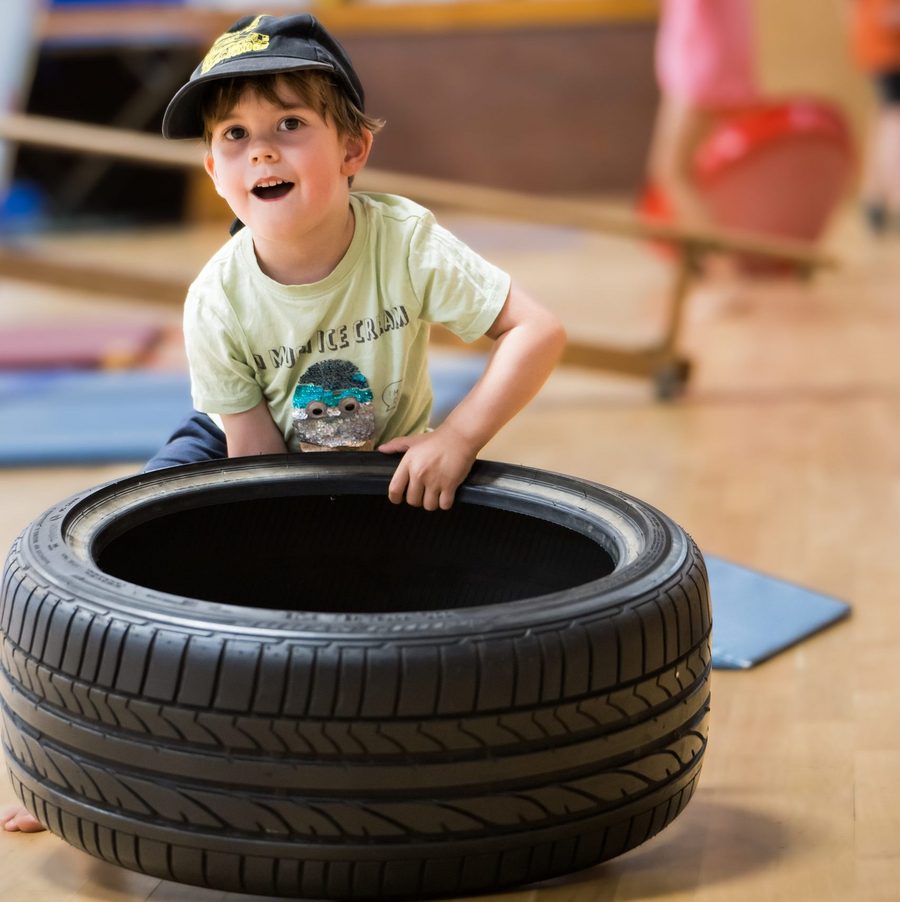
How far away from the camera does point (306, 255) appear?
5.68ft

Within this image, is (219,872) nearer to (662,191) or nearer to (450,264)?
(450,264)

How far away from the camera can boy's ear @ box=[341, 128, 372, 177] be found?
1.72 metres

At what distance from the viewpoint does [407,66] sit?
23.6 feet

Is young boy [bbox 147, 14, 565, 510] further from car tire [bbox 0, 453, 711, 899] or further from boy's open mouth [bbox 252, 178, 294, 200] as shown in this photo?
car tire [bbox 0, 453, 711, 899]

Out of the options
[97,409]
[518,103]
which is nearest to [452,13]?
[518,103]

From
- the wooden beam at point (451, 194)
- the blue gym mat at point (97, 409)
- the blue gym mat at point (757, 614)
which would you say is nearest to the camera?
the blue gym mat at point (757, 614)

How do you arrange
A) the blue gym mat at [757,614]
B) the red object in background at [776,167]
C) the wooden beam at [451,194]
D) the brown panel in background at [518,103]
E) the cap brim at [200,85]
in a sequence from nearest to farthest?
the cap brim at [200,85]
the blue gym mat at [757,614]
the wooden beam at [451,194]
the red object in background at [776,167]
the brown panel in background at [518,103]

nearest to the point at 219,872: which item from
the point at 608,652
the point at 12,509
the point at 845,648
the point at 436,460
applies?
the point at 608,652

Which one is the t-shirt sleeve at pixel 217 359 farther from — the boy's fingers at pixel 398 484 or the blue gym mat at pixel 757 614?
the blue gym mat at pixel 757 614

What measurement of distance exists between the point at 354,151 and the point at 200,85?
0.68 feet

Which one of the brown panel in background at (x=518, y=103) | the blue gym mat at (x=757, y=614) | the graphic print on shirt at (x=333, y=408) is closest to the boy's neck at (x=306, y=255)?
the graphic print on shirt at (x=333, y=408)

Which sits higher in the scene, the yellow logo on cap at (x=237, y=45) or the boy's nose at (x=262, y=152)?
the yellow logo on cap at (x=237, y=45)

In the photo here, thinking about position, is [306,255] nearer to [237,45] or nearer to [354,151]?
[354,151]

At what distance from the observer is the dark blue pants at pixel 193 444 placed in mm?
1821
